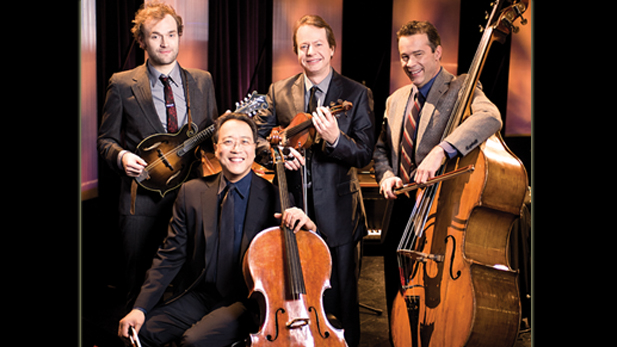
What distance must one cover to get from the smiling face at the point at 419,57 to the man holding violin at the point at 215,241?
0.72 meters

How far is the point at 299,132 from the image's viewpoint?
7.16ft

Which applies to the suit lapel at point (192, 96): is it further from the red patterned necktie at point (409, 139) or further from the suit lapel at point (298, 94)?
the red patterned necktie at point (409, 139)

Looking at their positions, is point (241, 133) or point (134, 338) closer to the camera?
point (134, 338)

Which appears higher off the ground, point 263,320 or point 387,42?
point 387,42

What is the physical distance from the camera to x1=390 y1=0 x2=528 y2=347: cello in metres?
1.83

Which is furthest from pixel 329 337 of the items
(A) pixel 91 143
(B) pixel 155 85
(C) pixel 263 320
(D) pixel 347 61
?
(D) pixel 347 61

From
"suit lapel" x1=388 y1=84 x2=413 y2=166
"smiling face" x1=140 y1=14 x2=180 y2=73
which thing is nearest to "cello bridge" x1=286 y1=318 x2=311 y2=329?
"suit lapel" x1=388 y1=84 x2=413 y2=166

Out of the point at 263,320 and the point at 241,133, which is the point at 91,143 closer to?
the point at 241,133

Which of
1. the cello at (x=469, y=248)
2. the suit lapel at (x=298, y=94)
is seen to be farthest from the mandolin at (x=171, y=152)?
the cello at (x=469, y=248)

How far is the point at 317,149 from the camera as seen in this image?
230 cm

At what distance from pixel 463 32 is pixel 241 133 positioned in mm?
3603

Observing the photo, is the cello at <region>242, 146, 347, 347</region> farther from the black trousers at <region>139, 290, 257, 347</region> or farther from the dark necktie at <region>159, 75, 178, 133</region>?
the dark necktie at <region>159, 75, 178, 133</region>

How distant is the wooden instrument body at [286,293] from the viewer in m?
1.71
